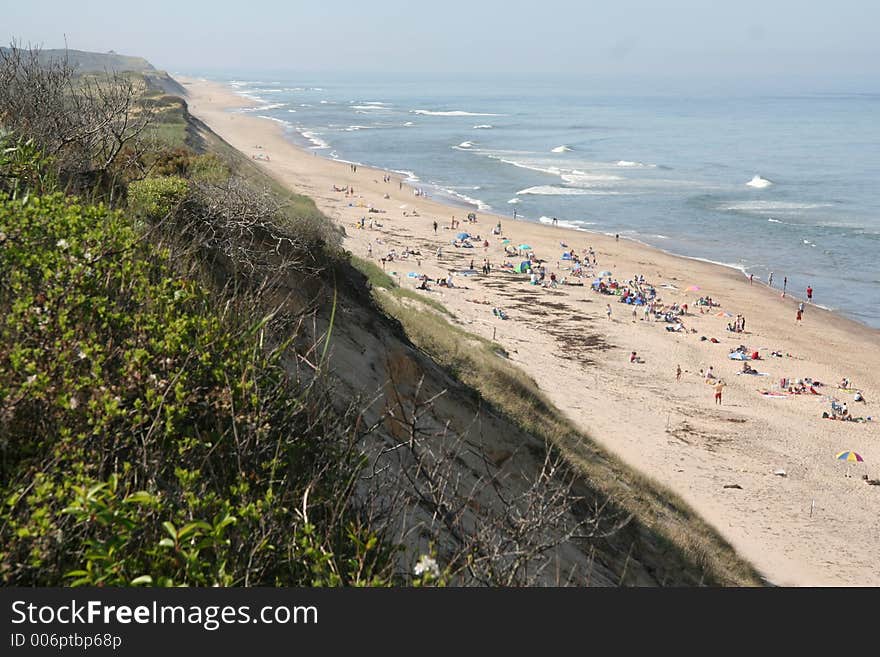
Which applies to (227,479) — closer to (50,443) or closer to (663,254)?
(50,443)

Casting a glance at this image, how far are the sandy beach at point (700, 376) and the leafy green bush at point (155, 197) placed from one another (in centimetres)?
1206

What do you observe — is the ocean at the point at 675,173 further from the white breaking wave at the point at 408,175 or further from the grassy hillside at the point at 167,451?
the grassy hillside at the point at 167,451

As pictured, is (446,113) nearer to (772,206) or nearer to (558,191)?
(558,191)

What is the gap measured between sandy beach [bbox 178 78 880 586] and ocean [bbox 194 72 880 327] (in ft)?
12.6

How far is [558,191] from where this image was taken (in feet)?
193

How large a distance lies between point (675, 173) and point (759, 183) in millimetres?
7411

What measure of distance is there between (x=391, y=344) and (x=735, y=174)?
→ 60.9m

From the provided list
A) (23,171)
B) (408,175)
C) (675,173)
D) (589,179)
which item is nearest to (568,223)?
(589,179)

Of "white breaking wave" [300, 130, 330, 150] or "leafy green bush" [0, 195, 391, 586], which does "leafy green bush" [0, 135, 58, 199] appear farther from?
"white breaking wave" [300, 130, 330, 150]

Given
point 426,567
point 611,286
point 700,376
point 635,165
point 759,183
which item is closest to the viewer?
point 426,567

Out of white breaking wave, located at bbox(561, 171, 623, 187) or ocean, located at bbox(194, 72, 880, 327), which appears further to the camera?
white breaking wave, located at bbox(561, 171, 623, 187)

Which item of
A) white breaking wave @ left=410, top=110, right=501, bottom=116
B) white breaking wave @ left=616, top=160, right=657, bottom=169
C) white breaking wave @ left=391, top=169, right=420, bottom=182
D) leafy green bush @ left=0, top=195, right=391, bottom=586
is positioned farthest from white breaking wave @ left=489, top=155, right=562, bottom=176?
leafy green bush @ left=0, top=195, right=391, bottom=586

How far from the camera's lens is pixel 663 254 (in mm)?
41875

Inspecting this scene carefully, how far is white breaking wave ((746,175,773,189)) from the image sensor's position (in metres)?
59.1
